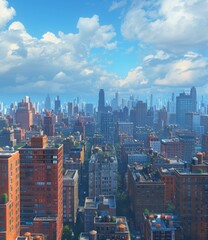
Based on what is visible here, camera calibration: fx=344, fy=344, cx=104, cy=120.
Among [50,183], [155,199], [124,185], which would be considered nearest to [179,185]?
[155,199]

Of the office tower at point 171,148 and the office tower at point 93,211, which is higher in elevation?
the office tower at point 171,148

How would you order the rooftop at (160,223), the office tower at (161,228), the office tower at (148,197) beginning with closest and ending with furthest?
1. the office tower at (161,228)
2. the rooftop at (160,223)
3. the office tower at (148,197)

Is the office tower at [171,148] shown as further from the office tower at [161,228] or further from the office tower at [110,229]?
the office tower at [110,229]

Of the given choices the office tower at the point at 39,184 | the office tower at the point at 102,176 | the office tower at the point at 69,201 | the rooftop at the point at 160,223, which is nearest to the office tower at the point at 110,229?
the rooftop at the point at 160,223

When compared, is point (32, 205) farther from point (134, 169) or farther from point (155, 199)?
point (134, 169)

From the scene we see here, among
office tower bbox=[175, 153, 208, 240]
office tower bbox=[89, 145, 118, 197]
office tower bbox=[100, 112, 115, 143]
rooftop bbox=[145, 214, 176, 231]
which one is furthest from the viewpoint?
office tower bbox=[100, 112, 115, 143]

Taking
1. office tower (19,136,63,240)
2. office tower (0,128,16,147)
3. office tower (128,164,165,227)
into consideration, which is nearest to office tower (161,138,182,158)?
office tower (128,164,165,227)

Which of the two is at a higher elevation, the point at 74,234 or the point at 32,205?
the point at 32,205

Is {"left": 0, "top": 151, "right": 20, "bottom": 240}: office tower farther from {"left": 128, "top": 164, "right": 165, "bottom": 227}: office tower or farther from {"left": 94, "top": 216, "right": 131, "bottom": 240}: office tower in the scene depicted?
{"left": 128, "top": 164, "right": 165, "bottom": 227}: office tower
